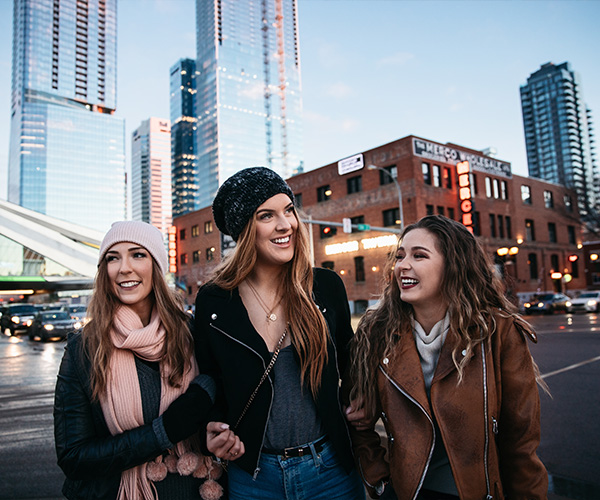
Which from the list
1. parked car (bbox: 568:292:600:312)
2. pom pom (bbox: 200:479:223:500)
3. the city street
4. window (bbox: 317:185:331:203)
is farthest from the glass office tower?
pom pom (bbox: 200:479:223:500)

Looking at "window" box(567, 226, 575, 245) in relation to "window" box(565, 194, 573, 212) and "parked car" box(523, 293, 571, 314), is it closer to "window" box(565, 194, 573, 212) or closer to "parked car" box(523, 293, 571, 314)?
"window" box(565, 194, 573, 212)

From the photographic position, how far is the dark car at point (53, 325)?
2112cm

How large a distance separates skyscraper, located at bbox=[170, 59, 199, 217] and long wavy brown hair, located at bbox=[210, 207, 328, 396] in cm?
17195

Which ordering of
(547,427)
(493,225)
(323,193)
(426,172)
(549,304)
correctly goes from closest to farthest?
(547,427) → (549,304) → (426,172) → (493,225) → (323,193)

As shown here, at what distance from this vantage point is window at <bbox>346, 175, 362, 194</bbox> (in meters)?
35.7

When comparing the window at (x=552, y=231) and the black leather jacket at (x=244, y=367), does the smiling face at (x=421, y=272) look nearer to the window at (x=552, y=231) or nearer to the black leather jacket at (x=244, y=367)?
the black leather jacket at (x=244, y=367)

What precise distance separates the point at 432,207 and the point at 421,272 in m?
31.5

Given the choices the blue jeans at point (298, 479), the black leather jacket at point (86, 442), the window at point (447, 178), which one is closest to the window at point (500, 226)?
the window at point (447, 178)

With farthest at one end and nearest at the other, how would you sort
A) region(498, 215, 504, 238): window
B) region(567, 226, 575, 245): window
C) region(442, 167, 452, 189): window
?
region(567, 226, 575, 245): window → region(498, 215, 504, 238): window → region(442, 167, 452, 189): window

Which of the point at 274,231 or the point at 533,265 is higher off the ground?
the point at 533,265

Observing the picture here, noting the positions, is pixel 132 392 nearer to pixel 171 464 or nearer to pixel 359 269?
pixel 171 464

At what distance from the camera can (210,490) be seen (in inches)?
85.8

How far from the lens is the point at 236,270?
7.90 ft

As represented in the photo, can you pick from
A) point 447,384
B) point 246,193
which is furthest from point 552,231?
point 246,193
